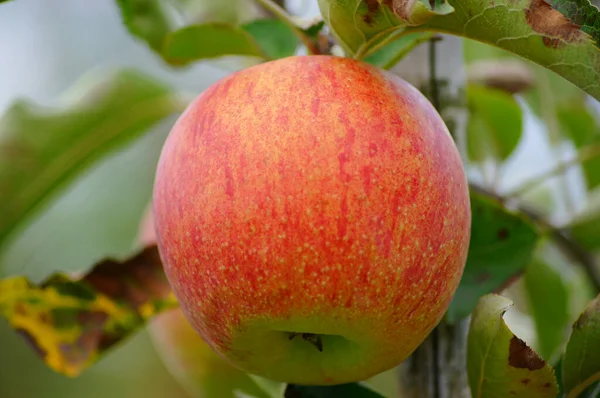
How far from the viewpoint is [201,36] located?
2.54 ft

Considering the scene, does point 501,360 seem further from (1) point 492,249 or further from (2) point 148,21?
(2) point 148,21

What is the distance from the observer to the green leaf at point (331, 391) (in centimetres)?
69

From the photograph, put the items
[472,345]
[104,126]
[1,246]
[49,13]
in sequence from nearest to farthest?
[472,345] < [1,246] < [104,126] < [49,13]

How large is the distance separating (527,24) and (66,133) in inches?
29.5

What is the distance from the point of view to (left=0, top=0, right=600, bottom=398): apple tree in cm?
56

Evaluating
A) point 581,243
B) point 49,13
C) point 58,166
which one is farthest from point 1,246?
point 49,13

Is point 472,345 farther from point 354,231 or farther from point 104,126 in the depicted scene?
point 104,126

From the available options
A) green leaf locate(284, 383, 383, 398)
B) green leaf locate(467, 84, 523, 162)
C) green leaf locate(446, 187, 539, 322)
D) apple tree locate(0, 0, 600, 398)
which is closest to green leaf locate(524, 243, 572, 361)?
apple tree locate(0, 0, 600, 398)

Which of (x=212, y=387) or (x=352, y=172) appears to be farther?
(x=212, y=387)

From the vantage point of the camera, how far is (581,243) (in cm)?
119

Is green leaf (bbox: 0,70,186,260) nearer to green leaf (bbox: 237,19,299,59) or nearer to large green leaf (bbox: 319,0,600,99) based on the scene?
green leaf (bbox: 237,19,299,59)

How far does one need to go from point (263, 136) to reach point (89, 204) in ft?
9.72

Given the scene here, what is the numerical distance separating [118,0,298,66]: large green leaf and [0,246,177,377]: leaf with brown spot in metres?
0.24

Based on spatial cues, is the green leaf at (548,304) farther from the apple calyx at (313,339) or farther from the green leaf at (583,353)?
the apple calyx at (313,339)
